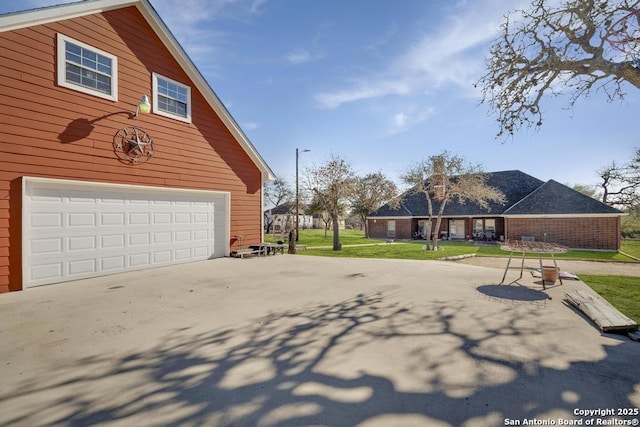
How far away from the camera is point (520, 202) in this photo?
24.2 metres

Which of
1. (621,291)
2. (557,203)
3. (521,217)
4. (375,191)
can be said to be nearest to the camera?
(621,291)

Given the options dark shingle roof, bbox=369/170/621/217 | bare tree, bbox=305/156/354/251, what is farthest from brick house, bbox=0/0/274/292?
dark shingle roof, bbox=369/170/621/217

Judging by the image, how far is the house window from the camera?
1192 inches

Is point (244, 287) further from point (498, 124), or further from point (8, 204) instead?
point (498, 124)

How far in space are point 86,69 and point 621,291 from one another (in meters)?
14.7

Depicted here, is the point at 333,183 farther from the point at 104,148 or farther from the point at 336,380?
the point at 336,380

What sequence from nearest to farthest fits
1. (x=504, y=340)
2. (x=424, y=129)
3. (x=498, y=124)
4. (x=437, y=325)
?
(x=504, y=340) < (x=437, y=325) < (x=498, y=124) < (x=424, y=129)

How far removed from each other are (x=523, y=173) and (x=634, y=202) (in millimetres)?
11044

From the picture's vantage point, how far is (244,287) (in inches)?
265

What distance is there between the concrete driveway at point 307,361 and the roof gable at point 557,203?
66.6 ft

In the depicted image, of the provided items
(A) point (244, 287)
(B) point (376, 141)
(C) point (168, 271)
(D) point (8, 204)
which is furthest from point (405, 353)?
(B) point (376, 141)

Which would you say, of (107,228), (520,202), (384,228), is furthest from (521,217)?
(107,228)

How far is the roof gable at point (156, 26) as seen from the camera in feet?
22.0

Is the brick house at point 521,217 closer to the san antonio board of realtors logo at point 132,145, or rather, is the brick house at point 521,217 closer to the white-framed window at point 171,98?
the white-framed window at point 171,98
